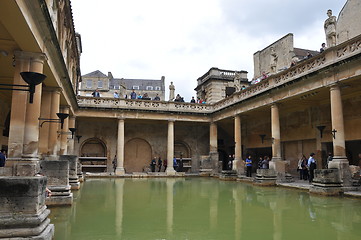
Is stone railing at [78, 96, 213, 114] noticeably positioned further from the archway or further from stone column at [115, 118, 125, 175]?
the archway

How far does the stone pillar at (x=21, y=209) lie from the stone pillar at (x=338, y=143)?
36.3ft

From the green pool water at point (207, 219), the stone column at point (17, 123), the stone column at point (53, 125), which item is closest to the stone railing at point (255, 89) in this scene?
the green pool water at point (207, 219)

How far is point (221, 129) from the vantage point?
28.7 m

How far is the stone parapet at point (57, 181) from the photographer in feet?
28.4

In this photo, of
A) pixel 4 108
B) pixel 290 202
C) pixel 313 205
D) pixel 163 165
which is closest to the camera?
pixel 313 205

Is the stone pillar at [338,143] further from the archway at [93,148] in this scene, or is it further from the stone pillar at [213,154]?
the archway at [93,148]

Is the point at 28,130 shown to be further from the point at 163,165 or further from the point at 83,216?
the point at 163,165

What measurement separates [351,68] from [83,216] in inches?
435

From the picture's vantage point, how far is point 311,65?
540 inches

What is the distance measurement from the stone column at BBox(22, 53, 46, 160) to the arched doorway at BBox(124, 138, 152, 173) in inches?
735

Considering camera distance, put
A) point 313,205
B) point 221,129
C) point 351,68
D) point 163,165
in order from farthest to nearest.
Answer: point 221,129 → point 163,165 → point 351,68 → point 313,205

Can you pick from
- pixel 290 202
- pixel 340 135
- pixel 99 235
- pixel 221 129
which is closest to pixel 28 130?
pixel 99 235

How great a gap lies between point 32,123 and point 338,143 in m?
11.3

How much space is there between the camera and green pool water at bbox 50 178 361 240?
18.2 ft
